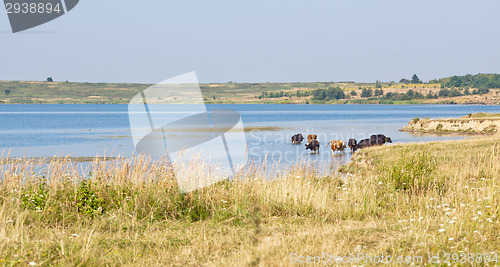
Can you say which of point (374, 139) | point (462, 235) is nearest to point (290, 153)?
point (374, 139)

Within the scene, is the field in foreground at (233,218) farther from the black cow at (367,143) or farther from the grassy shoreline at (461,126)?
the grassy shoreline at (461,126)

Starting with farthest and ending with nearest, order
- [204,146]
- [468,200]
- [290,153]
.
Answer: [290,153], [204,146], [468,200]

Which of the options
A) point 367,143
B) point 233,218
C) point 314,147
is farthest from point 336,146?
point 233,218

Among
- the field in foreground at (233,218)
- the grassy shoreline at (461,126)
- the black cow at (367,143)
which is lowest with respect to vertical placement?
the grassy shoreline at (461,126)

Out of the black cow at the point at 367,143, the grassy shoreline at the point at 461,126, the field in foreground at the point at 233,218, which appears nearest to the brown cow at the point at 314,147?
the black cow at the point at 367,143

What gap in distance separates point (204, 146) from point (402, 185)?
15.2 feet

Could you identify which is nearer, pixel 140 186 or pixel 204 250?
pixel 204 250

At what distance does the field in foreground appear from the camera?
237 inches

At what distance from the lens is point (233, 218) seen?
26.7 ft

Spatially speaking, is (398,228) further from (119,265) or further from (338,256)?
(119,265)

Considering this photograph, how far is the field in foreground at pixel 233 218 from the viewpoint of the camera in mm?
6016

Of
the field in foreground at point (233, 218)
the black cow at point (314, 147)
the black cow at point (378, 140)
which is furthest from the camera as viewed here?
the black cow at point (314, 147)

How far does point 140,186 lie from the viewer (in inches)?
354

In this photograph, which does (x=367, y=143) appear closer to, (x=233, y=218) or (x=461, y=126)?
(x=461, y=126)
